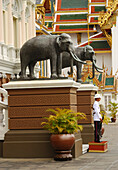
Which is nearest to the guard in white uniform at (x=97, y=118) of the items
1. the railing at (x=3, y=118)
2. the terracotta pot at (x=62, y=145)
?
the terracotta pot at (x=62, y=145)

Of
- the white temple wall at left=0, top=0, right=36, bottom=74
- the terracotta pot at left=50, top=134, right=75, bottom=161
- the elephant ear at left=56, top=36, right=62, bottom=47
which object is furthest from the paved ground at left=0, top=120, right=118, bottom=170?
the white temple wall at left=0, top=0, right=36, bottom=74

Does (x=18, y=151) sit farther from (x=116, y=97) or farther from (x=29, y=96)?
(x=116, y=97)

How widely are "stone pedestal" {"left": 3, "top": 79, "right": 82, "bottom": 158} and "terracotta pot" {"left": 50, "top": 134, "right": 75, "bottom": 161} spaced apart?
2.00 ft

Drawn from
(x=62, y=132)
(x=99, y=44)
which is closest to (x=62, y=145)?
(x=62, y=132)

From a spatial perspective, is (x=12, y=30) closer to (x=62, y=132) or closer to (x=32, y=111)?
(x=32, y=111)

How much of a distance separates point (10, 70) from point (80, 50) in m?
11.2

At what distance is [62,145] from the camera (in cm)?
1181

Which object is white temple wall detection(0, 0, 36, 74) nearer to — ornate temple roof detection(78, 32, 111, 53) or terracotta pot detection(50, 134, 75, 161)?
terracotta pot detection(50, 134, 75, 161)

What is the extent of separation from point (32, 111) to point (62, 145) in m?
1.62

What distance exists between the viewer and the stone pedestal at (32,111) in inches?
501

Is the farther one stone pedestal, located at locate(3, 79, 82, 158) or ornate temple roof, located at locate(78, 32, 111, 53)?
ornate temple roof, located at locate(78, 32, 111, 53)

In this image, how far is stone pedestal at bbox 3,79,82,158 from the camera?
12.7 m

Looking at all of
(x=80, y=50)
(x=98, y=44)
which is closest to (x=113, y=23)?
(x=98, y=44)

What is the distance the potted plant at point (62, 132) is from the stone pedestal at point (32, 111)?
63 centimetres
